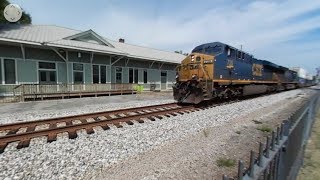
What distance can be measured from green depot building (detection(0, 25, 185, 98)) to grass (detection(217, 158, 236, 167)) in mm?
14398

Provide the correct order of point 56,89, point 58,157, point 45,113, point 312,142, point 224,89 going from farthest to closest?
point 56,89 → point 224,89 → point 45,113 → point 312,142 → point 58,157

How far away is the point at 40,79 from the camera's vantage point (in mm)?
17297

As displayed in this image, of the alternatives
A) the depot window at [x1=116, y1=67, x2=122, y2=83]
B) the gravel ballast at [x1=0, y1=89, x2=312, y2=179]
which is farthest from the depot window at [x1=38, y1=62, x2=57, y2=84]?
the gravel ballast at [x1=0, y1=89, x2=312, y2=179]

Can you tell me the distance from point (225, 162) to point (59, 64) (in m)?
16.5

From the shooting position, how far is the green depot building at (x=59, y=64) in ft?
51.6

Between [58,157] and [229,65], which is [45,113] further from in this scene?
[229,65]

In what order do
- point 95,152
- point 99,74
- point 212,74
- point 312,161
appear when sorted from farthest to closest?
point 99,74
point 212,74
point 95,152
point 312,161

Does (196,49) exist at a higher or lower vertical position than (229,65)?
higher

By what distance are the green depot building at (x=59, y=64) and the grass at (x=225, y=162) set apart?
47.2 feet

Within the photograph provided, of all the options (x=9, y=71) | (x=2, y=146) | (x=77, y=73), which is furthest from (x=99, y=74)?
(x=2, y=146)

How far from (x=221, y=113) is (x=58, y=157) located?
763 cm

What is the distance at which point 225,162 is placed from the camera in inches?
188

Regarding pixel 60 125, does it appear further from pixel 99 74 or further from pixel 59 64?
pixel 99 74

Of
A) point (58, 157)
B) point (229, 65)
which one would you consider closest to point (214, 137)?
point (58, 157)
